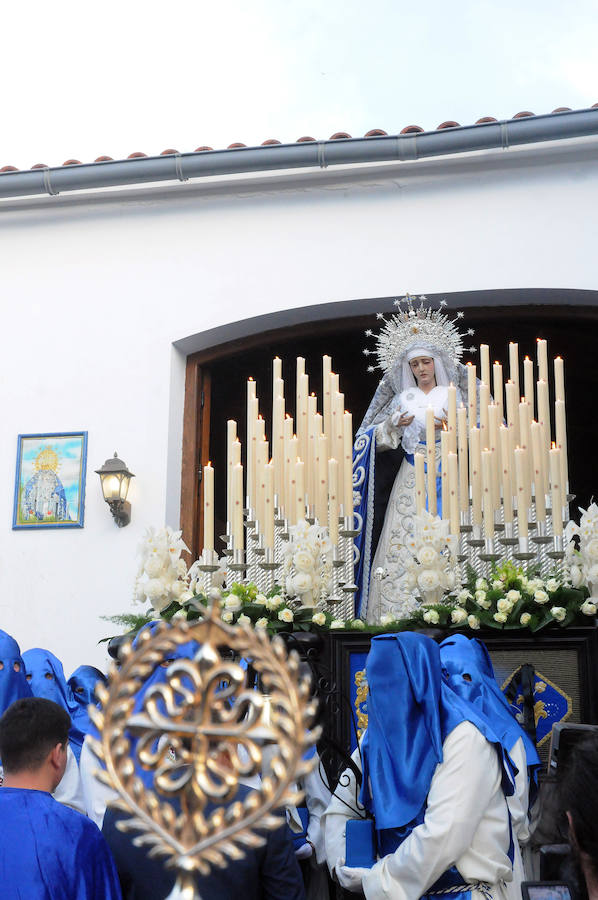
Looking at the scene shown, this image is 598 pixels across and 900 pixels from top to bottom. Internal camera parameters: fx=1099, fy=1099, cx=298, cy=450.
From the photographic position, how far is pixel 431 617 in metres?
5.07

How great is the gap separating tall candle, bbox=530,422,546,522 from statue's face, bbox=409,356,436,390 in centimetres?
145

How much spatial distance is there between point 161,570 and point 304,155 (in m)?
3.64

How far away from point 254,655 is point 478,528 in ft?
13.9

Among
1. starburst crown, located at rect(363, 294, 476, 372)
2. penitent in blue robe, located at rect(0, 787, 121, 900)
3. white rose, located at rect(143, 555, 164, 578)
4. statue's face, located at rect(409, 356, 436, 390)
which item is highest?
starburst crown, located at rect(363, 294, 476, 372)

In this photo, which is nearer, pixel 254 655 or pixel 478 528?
pixel 254 655

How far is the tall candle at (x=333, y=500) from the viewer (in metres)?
5.45

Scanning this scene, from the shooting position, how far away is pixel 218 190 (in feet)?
27.3

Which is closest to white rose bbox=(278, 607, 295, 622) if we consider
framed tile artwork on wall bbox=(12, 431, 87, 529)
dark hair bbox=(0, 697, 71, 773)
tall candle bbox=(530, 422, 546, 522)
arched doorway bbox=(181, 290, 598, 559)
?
tall candle bbox=(530, 422, 546, 522)

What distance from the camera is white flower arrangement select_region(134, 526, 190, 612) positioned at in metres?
5.52

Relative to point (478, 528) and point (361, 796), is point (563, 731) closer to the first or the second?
point (361, 796)

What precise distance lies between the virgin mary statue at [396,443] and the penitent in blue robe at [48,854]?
3515 mm

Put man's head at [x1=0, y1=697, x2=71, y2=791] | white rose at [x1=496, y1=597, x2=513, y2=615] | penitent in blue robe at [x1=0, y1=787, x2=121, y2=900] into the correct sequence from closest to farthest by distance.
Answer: penitent in blue robe at [x1=0, y1=787, x2=121, y2=900] → man's head at [x1=0, y1=697, x2=71, y2=791] → white rose at [x1=496, y1=597, x2=513, y2=615]

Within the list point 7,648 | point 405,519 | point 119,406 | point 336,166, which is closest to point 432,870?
point 7,648

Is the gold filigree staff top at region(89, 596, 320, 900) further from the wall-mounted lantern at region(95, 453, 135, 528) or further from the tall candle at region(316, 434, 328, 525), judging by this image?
the wall-mounted lantern at region(95, 453, 135, 528)
